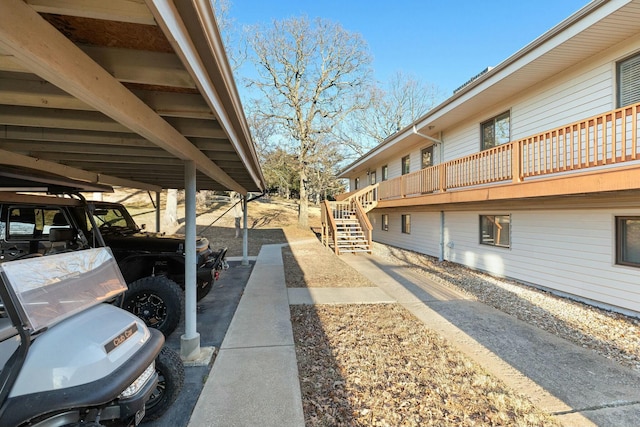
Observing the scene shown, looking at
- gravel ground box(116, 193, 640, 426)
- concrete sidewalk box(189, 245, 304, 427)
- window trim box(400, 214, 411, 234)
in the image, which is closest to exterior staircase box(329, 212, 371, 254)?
window trim box(400, 214, 411, 234)

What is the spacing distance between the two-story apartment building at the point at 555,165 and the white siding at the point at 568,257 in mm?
21

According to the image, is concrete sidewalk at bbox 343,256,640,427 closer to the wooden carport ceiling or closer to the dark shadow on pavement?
the dark shadow on pavement

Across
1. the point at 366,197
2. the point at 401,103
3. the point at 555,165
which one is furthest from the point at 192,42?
the point at 401,103

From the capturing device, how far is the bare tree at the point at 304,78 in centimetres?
2053

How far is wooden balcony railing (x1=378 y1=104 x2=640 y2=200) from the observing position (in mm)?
4805

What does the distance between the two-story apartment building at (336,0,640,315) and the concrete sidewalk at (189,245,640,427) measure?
2.49 metres

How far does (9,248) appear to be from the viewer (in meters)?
3.28

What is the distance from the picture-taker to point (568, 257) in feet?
21.7

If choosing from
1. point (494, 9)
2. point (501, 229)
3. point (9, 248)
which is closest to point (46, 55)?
point (9, 248)

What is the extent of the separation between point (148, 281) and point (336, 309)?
3.05 metres

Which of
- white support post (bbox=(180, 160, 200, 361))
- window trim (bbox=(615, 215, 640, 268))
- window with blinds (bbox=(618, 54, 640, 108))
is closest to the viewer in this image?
white support post (bbox=(180, 160, 200, 361))

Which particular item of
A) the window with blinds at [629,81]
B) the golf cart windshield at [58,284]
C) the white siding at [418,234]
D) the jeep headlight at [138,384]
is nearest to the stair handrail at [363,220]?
the white siding at [418,234]

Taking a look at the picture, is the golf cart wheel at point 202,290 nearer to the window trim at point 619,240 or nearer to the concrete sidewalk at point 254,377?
the concrete sidewalk at point 254,377

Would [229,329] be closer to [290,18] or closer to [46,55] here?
[46,55]
